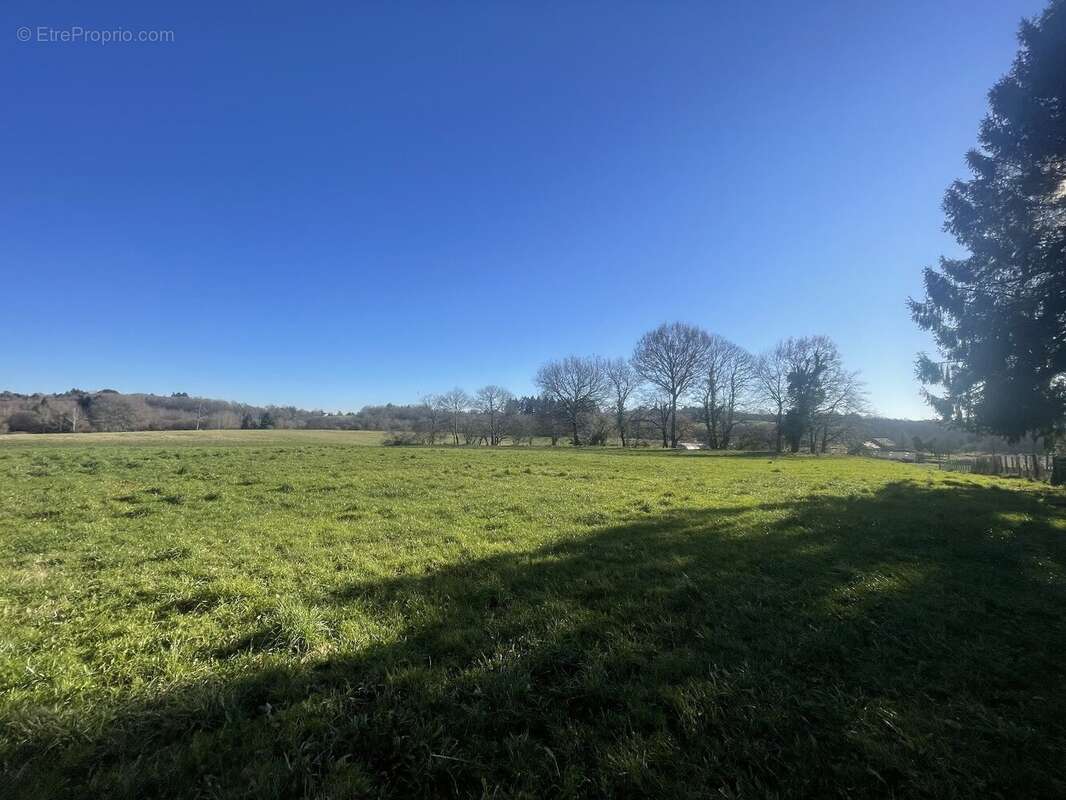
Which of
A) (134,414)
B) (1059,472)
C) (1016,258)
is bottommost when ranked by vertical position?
(1059,472)

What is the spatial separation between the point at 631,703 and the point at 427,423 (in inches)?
2935

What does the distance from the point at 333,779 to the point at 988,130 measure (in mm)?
23960

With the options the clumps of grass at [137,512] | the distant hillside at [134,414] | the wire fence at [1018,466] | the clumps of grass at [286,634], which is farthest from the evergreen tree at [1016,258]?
the distant hillside at [134,414]

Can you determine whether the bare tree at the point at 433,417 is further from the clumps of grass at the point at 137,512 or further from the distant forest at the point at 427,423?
the clumps of grass at the point at 137,512

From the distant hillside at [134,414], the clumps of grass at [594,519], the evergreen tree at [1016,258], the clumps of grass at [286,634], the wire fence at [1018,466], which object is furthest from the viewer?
the distant hillside at [134,414]

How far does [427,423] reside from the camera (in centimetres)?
7519

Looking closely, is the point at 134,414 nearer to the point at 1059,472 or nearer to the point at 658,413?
the point at 658,413

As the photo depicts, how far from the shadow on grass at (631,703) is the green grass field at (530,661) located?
0.06 ft

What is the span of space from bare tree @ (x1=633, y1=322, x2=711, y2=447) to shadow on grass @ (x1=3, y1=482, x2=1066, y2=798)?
178 feet

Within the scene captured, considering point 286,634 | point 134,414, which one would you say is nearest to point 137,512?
point 286,634

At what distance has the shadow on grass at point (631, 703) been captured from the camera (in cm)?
260

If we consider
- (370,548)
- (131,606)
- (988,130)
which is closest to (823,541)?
(370,548)

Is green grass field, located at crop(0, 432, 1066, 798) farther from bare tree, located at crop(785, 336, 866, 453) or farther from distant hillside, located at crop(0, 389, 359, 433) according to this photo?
distant hillside, located at crop(0, 389, 359, 433)

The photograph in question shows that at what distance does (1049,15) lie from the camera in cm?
1320
